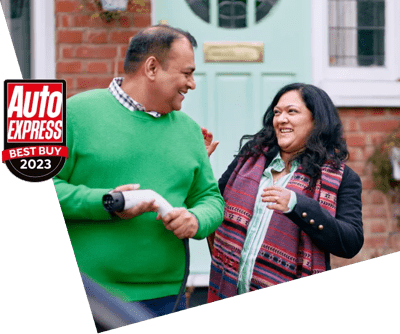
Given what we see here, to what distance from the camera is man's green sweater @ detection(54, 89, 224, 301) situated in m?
1.35

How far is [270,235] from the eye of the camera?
1.72 m

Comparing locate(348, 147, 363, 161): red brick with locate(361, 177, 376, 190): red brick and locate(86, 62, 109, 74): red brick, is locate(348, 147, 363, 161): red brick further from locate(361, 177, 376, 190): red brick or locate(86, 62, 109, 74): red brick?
locate(86, 62, 109, 74): red brick

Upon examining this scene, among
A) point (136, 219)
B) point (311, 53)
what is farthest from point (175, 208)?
point (311, 53)

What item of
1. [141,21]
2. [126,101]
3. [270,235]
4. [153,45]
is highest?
[141,21]

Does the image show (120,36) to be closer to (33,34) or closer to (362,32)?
(33,34)

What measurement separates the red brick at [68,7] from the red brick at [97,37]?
75mm

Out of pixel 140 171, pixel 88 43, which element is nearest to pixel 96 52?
pixel 88 43

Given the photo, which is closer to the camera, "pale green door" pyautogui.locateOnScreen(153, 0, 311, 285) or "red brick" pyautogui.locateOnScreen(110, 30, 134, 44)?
"red brick" pyautogui.locateOnScreen(110, 30, 134, 44)

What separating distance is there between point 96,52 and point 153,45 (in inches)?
13.7

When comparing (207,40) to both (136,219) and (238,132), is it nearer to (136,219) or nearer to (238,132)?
(238,132)

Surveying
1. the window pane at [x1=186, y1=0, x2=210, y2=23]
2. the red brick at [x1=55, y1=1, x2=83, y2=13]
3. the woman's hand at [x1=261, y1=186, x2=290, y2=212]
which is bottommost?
the woman's hand at [x1=261, y1=186, x2=290, y2=212]

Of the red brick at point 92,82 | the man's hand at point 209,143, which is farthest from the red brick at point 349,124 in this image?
the red brick at point 92,82

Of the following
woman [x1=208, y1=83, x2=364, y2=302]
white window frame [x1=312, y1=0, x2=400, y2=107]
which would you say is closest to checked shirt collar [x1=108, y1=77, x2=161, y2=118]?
woman [x1=208, y1=83, x2=364, y2=302]

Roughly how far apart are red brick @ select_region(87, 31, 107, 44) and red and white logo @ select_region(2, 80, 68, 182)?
26cm
